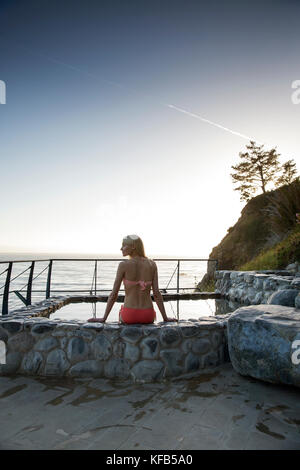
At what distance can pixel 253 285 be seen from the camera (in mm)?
6707

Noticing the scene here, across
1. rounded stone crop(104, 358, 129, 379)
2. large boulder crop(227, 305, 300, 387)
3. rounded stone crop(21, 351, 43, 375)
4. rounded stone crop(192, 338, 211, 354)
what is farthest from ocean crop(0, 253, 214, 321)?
large boulder crop(227, 305, 300, 387)

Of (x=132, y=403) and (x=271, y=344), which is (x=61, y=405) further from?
(x=271, y=344)

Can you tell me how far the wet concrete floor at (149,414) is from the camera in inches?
72.2

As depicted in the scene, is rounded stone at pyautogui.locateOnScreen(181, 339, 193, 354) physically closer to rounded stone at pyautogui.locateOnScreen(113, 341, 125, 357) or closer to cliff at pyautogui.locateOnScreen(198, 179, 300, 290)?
rounded stone at pyautogui.locateOnScreen(113, 341, 125, 357)

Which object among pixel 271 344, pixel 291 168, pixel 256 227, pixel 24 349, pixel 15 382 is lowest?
pixel 15 382

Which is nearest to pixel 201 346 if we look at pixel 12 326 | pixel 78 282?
pixel 12 326

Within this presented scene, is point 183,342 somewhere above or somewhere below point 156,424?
above

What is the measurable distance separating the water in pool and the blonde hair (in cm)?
209

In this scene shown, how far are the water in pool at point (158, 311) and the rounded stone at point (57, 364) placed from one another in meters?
1.85

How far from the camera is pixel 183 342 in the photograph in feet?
9.97

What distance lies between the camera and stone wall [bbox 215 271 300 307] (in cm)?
564

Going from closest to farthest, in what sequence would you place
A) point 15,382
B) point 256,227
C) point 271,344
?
point 271,344, point 15,382, point 256,227
